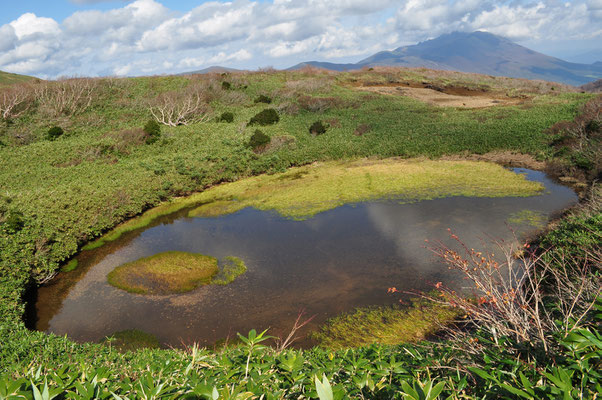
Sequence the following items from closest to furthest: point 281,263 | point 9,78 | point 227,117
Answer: point 281,263, point 227,117, point 9,78

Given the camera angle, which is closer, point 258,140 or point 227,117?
point 258,140

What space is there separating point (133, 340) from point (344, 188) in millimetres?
13510

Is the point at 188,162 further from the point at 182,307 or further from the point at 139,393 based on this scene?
the point at 139,393

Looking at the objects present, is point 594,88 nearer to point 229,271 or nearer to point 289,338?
point 229,271

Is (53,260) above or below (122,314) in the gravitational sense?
above

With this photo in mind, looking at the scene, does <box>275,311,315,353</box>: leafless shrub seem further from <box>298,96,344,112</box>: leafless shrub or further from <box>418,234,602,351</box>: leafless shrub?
<box>298,96,344,112</box>: leafless shrub

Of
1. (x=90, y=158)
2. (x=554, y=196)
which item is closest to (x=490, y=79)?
(x=554, y=196)

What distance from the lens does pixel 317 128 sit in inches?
1188

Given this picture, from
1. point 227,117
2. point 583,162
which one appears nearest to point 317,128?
point 227,117

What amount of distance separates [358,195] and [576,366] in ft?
53.7

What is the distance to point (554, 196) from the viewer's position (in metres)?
16.4

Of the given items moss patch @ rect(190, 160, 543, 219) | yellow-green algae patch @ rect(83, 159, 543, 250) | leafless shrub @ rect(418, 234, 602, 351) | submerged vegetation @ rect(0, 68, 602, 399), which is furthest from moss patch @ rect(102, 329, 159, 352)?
moss patch @ rect(190, 160, 543, 219)

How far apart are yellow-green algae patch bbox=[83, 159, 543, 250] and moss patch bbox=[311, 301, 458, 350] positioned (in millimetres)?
7914

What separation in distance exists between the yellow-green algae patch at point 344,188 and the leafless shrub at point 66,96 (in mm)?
24153
